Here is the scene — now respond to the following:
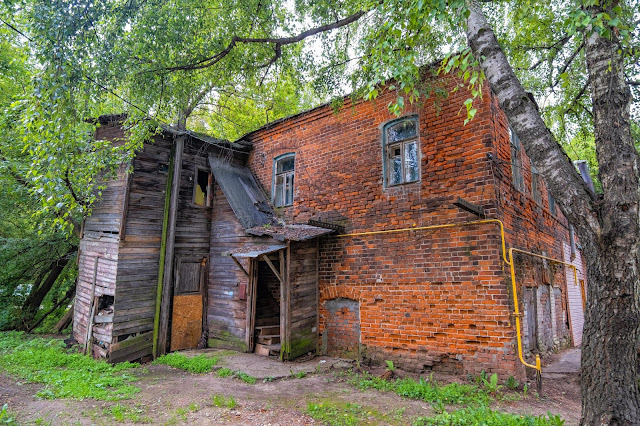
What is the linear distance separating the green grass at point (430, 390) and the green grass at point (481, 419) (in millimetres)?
550

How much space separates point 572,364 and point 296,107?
14.3 meters

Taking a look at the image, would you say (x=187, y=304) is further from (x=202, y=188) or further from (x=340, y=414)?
(x=340, y=414)

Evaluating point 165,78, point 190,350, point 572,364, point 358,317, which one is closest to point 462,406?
point 358,317

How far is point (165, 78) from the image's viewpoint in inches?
285

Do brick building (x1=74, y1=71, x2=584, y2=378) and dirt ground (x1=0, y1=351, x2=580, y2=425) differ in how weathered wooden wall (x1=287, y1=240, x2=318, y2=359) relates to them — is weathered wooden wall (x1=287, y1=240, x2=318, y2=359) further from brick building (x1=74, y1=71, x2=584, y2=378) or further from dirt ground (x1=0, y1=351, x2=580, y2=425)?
dirt ground (x1=0, y1=351, x2=580, y2=425)

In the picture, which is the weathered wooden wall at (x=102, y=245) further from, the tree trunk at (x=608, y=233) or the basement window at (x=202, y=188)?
the tree trunk at (x=608, y=233)

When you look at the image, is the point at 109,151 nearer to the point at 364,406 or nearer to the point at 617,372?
the point at 364,406

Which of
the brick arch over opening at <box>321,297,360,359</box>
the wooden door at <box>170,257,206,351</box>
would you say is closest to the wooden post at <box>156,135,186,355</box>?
the wooden door at <box>170,257,206,351</box>

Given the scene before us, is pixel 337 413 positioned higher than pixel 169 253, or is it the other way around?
pixel 169 253

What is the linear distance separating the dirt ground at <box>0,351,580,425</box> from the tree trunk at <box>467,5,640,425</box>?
2141 mm

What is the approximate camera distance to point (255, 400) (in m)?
5.62

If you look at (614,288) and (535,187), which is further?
(535,187)

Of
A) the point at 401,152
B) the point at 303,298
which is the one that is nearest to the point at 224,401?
the point at 303,298

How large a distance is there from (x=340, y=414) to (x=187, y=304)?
574 cm
